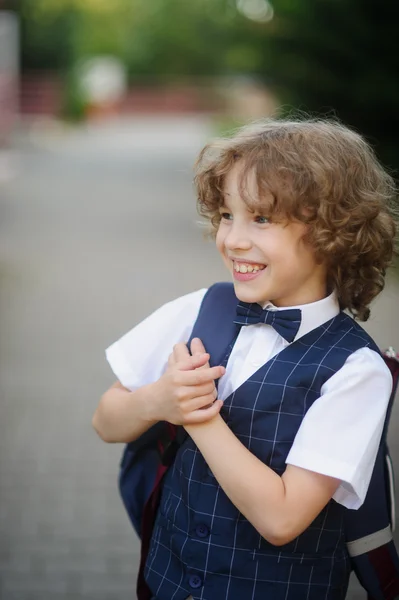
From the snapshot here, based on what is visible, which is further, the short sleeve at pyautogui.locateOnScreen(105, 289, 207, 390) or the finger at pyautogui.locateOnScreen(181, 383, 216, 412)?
the short sleeve at pyautogui.locateOnScreen(105, 289, 207, 390)

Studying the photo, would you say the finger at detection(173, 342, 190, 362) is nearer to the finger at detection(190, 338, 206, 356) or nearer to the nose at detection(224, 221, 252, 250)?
the finger at detection(190, 338, 206, 356)

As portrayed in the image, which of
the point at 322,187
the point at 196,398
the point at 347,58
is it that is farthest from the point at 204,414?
the point at 347,58

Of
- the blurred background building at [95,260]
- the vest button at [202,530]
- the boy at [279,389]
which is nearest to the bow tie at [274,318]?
the boy at [279,389]

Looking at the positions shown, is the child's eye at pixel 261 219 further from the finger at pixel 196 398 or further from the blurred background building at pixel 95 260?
the blurred background building at pixel 95 260

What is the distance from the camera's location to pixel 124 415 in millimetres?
2109

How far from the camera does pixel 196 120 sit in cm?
5300

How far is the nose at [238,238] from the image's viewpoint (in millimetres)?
1968

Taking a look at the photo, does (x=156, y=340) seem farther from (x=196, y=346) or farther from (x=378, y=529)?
(x=378, y=529)

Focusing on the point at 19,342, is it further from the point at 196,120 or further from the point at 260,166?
the point at 196,120

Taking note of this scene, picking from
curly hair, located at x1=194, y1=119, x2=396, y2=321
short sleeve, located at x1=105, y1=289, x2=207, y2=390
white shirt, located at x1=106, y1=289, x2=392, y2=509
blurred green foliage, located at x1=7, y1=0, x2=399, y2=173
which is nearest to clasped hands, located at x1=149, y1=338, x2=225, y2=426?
white shirt, located at x1=106, y1=289, x2=392, y2=509

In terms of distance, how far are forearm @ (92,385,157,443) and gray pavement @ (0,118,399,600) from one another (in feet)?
5.28

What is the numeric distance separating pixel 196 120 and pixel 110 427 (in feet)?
170

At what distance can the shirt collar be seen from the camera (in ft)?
6.64

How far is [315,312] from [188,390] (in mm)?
334
